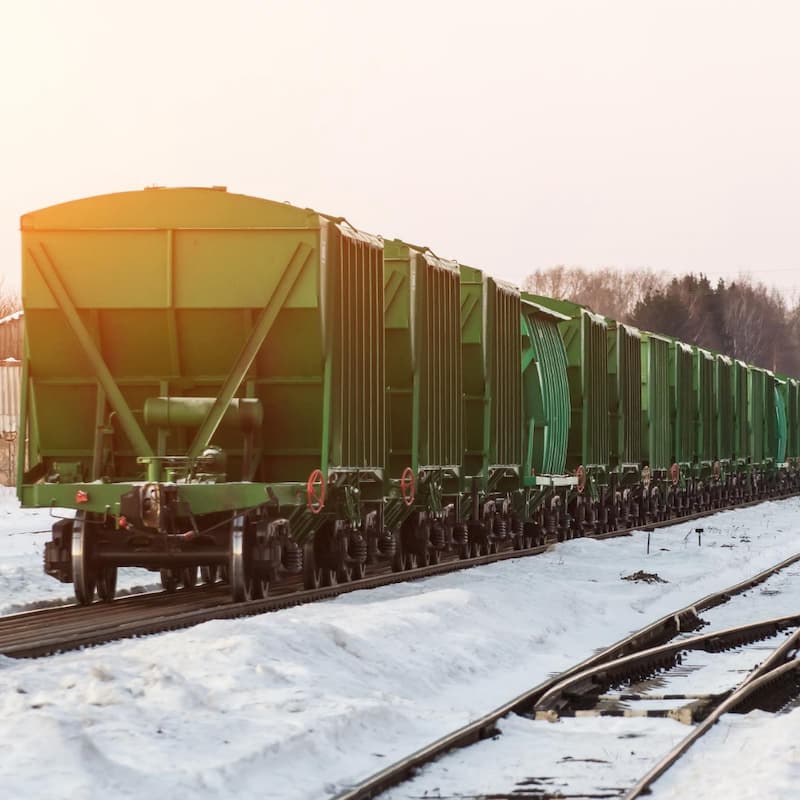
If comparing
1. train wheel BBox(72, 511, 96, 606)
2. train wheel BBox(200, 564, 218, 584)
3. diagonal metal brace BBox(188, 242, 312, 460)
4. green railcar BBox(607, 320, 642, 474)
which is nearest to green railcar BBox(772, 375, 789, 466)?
green railcar BBox(607, 320, 642, 474)

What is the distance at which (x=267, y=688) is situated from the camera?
11039 mm

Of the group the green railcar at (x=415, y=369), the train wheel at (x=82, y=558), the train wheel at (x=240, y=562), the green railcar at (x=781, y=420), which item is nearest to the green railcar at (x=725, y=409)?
the green railcar at (x=781, y=420)

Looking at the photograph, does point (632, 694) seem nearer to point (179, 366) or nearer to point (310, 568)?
point (179, 366)

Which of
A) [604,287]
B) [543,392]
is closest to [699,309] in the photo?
[604,287]

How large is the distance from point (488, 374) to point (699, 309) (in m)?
125

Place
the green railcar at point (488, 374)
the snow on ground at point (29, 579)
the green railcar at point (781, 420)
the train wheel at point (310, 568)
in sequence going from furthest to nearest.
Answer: the green railcar at point (781, 420)
the green railcar at point (488, 374)
the train wheel at point (310, 568)
the snow on ground at point (29, 579)

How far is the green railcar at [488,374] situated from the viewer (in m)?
24.5

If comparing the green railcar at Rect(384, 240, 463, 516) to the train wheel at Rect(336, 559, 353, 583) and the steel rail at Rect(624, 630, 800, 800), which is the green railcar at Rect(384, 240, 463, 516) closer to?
the train wheel at Rect(336, 559, 353, 583)

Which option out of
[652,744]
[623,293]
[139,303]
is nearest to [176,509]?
[139,303]

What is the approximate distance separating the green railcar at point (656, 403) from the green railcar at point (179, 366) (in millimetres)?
21072

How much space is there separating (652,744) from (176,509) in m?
8.05

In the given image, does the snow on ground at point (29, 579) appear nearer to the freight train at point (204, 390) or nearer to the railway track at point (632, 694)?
the freight train at point (204, 390)

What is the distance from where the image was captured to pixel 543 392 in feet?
90.8

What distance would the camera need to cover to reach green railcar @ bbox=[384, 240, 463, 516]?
838 inches
